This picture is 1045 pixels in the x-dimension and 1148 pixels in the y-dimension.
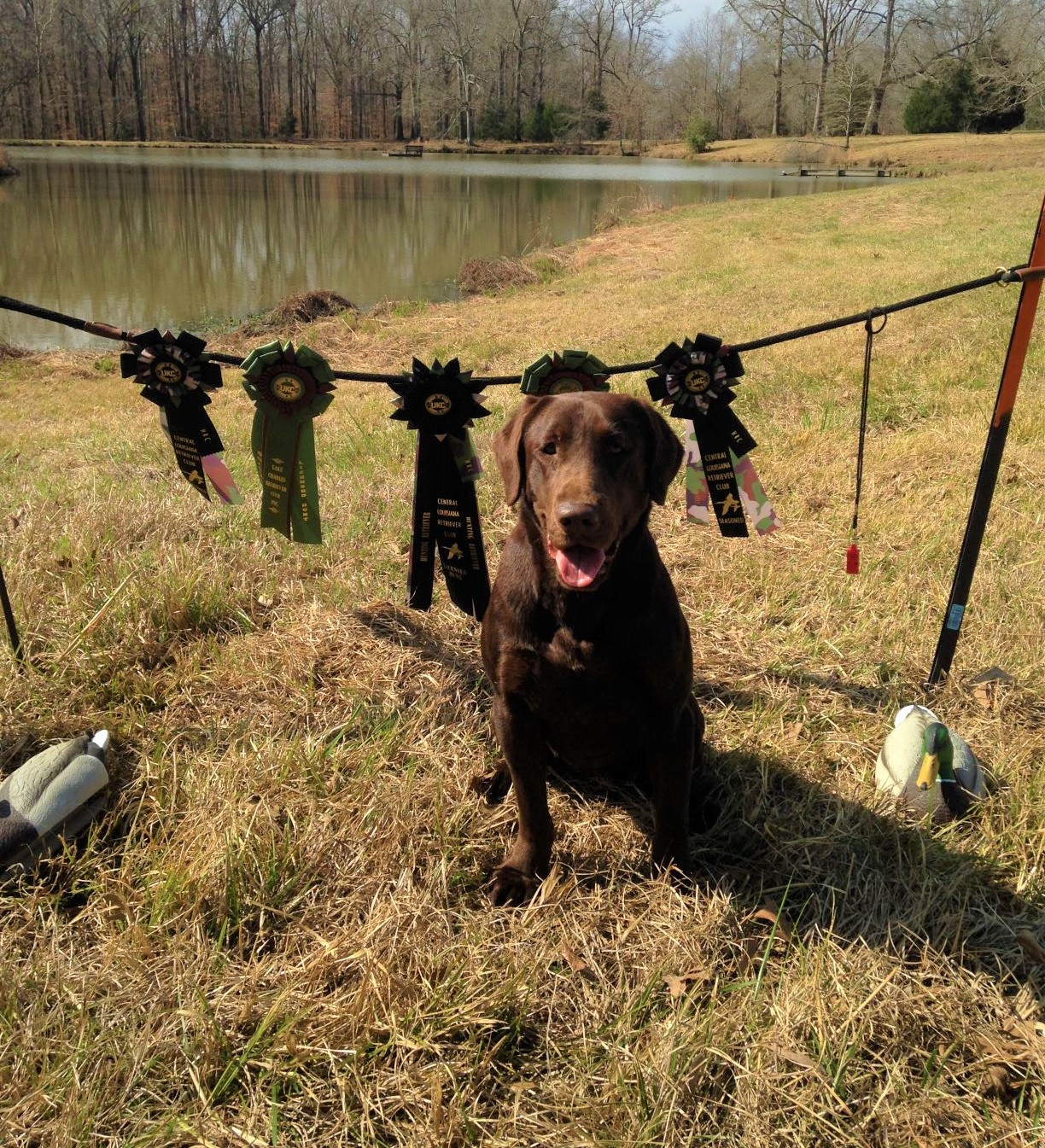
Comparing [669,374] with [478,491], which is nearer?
[669,374]

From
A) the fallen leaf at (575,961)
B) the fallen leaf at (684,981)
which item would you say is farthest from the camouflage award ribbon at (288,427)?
the fallen leaf at (684,981)

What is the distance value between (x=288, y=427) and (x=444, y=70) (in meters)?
106

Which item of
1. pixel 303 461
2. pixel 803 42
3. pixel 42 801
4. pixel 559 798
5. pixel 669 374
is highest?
pixel 803 42

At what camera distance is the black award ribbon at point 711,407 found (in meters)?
2.91

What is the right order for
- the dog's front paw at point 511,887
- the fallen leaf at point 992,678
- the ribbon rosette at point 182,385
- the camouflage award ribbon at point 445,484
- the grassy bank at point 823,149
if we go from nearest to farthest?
the dog's front paw at point 511,887 → the ribbon rosette at point 182,385 → the camouflage award ribbon at point 445,484 → the fallen leaf at point 992,678 → the grassy bank at point 823,149

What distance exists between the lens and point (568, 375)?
2.93 meters

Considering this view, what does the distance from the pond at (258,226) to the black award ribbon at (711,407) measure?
43.6 ft

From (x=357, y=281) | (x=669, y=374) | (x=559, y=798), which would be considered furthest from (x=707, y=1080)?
(x=357, y=281)

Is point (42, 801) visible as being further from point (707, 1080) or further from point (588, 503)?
point (707, 1080)

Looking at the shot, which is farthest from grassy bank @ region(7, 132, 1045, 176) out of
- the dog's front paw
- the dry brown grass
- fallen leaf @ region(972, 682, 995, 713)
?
the dog's front paw

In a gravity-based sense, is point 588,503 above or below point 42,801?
above

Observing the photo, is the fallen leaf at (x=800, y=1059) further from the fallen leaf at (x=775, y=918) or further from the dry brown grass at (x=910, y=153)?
the dry brown grass at (x=910, y=153)

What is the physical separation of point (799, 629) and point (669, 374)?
1.39m

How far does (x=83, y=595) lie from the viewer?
3420mm
